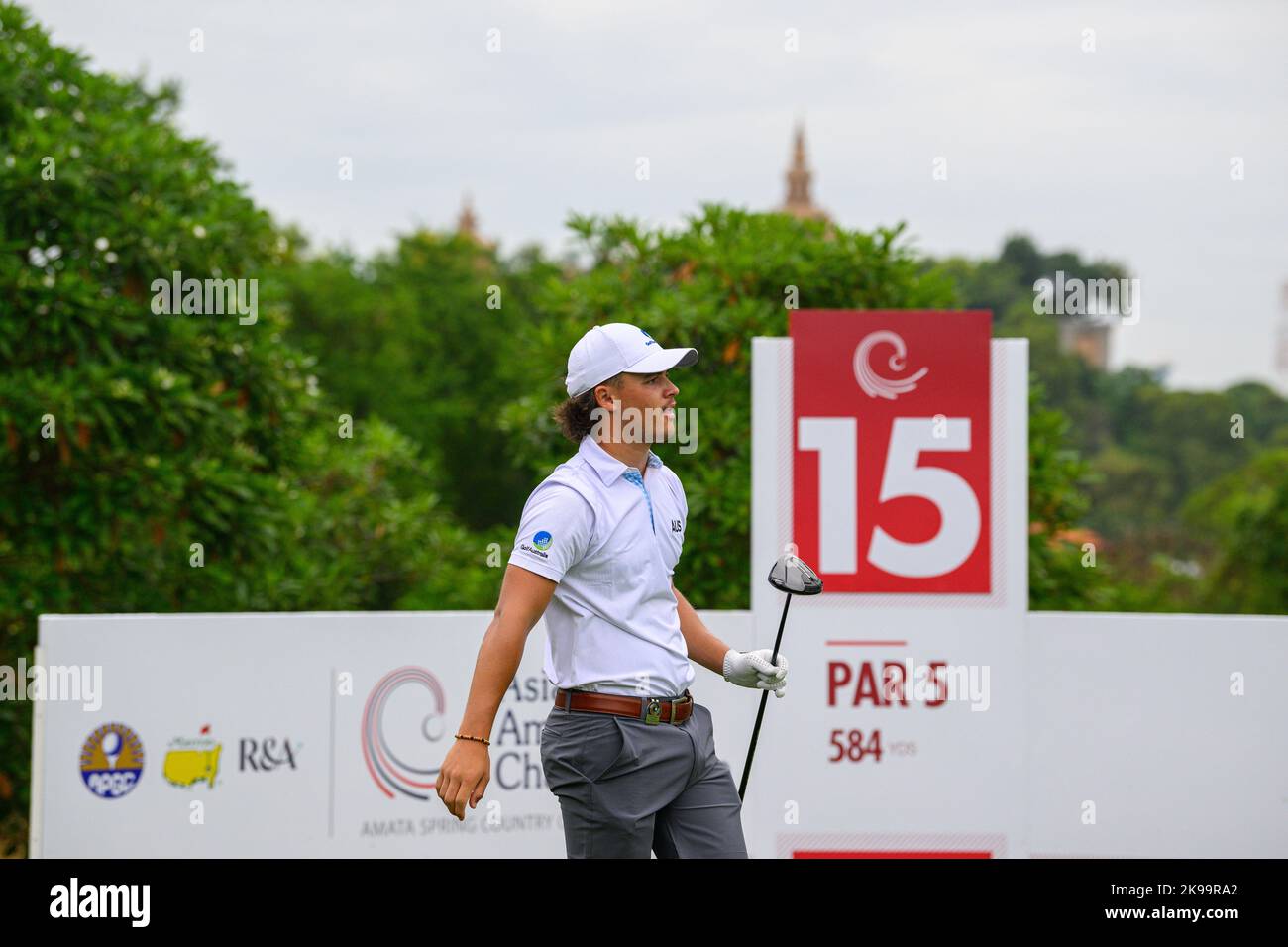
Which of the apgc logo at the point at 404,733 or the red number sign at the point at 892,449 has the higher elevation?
the red number sign at the point at 892,449

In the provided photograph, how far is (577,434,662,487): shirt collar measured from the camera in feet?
13.7

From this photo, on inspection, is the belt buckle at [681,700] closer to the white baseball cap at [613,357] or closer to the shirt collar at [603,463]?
the shirt collar at [603,463]

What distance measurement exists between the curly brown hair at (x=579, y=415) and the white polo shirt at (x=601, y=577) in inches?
5.9

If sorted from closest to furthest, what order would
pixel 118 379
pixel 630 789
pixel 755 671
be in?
1. pixel 630 789
2. pixel 755 671
3. pixel 118 379

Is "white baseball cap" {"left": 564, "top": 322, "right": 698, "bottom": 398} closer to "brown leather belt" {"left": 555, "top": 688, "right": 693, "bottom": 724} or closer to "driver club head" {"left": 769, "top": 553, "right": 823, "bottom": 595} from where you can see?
"driver club head" {"left": 769, "top": 553, "right": 823, "bottom": 595}

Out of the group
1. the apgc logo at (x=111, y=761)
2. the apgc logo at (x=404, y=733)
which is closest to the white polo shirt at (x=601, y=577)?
the apgc logo at (x=404, y=733)

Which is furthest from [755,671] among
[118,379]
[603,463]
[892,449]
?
[118,379]

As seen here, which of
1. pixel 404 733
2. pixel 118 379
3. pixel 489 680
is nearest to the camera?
pixel 489 680

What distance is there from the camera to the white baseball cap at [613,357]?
167 inches

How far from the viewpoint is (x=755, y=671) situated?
4.56 metres

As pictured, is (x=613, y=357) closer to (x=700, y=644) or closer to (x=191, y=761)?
(x=700, y=644)

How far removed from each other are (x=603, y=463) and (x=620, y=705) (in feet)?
2.22

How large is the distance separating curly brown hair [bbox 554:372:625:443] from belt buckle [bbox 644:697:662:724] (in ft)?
2.59

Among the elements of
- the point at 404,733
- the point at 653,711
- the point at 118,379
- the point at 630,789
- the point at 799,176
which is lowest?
the point at 404,733
